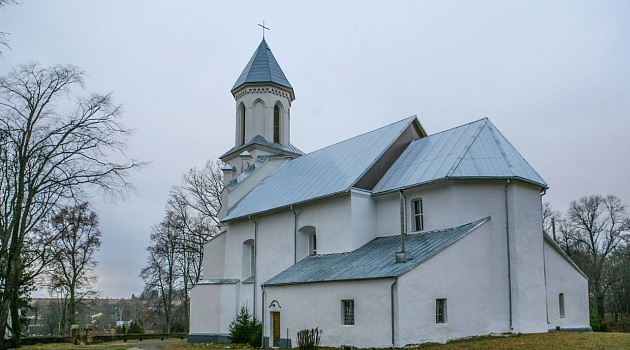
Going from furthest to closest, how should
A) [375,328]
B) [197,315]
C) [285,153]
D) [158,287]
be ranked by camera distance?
[158,287]
[285,153]
[197,315]
[375,328]

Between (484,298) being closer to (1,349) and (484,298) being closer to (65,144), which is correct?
(65,144)

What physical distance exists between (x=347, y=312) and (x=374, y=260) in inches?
88.8

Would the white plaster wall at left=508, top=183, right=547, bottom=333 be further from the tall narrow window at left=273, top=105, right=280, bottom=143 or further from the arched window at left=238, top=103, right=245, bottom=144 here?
the arched window at left=238, top=103, right=245, bottom=144

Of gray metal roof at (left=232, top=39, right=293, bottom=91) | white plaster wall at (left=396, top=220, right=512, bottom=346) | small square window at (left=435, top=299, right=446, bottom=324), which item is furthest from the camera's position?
gray metal roof at (left=232, top=39, right=293, bottom=91)

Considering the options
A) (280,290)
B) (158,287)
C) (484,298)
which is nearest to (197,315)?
(280,290)

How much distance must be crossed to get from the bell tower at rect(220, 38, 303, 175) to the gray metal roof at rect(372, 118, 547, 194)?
42.5ft

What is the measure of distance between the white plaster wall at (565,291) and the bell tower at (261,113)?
19.1 metres

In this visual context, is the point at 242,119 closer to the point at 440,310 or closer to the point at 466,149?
the point at 466,149

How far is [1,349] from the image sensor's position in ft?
68.8

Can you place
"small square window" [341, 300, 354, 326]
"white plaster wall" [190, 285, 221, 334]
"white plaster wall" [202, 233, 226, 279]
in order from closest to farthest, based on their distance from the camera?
"small square window" [341, 300, 354, 326] → "white plaster wall" [190, 285, 221, 334] → "white plaster wall" [202, 233, 226, 279]

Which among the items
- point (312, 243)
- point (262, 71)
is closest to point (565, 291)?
point (312, 243)

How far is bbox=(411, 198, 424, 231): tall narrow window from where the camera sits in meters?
22.6

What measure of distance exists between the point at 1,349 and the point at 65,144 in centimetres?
846

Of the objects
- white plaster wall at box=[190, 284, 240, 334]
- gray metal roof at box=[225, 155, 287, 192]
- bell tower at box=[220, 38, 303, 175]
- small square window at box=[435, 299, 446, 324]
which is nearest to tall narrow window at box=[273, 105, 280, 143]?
bell tower at box=[220, 38, 303, 175]
